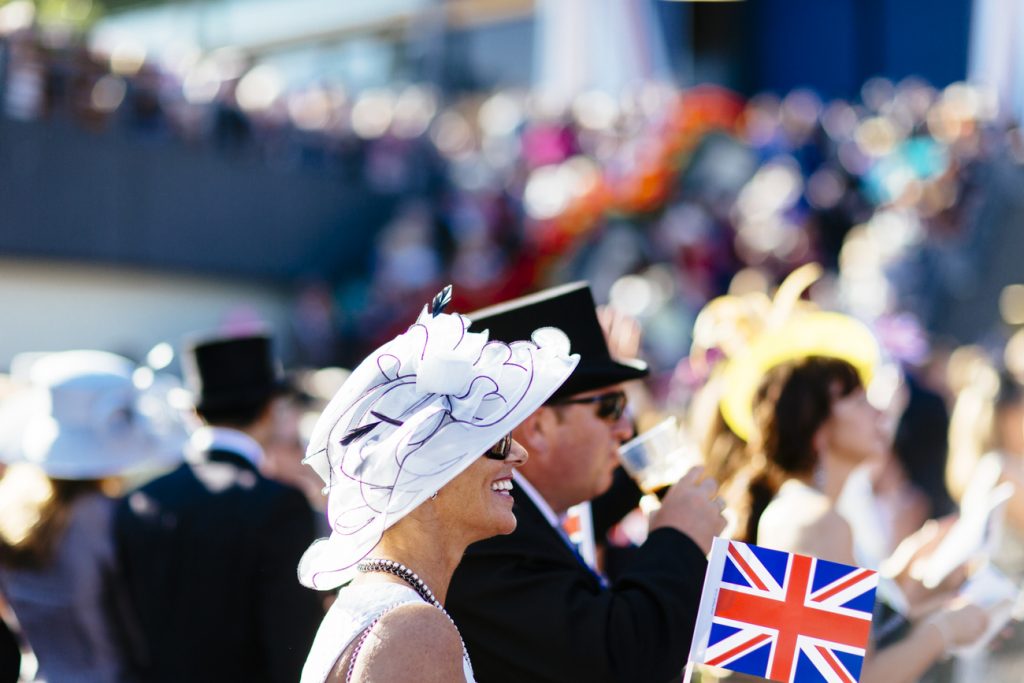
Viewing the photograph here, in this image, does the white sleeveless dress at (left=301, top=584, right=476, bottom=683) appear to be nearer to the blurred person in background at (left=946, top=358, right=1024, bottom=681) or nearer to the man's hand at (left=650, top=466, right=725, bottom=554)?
the man's hand at (left=650, top=466, right=725, bottom=554)

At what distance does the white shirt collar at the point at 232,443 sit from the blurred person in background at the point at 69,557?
0.28 metres

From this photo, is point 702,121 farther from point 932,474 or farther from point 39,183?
point 932,474

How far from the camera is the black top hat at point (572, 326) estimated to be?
2713mm

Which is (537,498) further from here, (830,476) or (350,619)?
(830,476)

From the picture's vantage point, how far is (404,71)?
20.1 metres

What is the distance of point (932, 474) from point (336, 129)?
955cm

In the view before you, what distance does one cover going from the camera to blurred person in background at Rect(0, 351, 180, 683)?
3.78 metres

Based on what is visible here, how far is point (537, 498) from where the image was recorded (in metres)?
2.70

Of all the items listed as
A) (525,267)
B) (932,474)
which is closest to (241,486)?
(932,474)

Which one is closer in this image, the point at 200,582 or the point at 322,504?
the point at 200,582

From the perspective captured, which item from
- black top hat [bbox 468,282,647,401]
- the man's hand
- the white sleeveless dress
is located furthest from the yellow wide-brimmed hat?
the white sleeveless dress

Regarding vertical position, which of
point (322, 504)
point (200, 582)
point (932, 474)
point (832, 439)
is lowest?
point (932, 474)

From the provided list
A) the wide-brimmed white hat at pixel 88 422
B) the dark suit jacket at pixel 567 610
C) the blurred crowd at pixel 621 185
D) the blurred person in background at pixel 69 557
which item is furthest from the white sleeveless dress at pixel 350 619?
the blurred crowd at pixel 621 185

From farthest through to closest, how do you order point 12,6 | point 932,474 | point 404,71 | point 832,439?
point 404,71 < point 12,6 < point 932,474 < point 832,439
